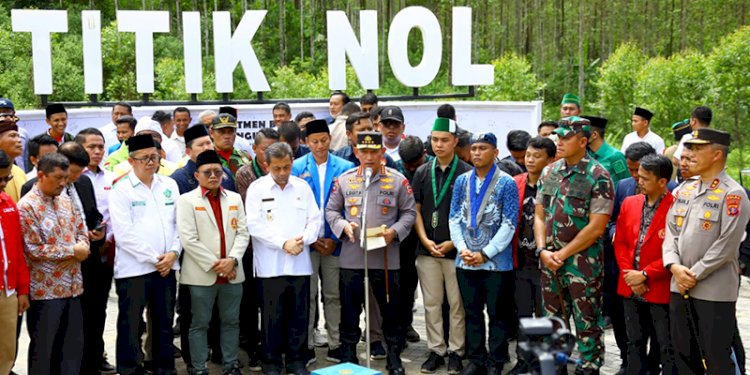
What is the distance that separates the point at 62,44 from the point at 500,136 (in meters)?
19.2

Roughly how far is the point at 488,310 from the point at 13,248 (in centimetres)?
357

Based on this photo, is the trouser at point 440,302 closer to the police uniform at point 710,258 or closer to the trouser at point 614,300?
the trouser at point 614,300

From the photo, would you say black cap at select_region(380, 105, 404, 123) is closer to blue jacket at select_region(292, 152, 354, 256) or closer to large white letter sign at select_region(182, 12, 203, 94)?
blue jacket at select_region(292, 152, 354, 256)

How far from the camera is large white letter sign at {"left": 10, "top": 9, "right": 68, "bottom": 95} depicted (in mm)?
11727

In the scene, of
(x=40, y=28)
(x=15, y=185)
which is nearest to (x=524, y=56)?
(x=40, y=28)

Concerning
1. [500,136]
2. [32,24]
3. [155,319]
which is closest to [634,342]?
[155,319]

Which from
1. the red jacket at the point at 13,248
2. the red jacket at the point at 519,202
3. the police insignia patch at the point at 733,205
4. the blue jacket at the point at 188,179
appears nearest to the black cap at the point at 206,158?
the blue jacket at the point at 188,179

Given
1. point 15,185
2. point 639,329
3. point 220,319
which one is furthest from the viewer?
point 220,319

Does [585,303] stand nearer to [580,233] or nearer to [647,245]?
[580,233]

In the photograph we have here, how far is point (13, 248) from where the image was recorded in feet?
18.4

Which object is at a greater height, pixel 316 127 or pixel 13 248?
pixel 316 127

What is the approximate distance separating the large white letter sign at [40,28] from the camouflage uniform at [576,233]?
806 centimetres

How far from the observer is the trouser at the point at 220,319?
663cm

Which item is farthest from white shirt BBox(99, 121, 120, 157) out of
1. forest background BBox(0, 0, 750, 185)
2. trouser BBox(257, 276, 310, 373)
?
forest background BBox(0, 0, 750, 185)
